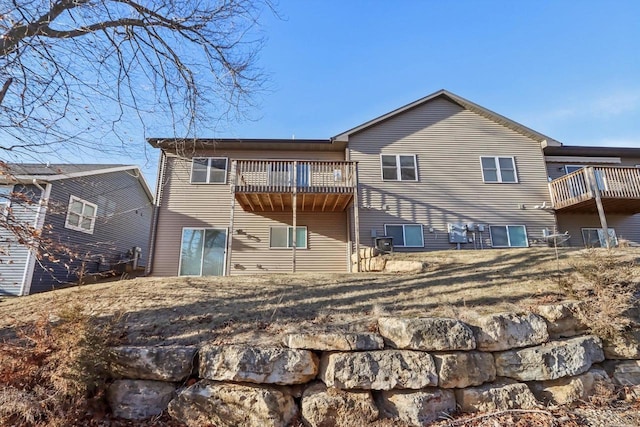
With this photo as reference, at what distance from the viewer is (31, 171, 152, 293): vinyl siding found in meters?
11.0

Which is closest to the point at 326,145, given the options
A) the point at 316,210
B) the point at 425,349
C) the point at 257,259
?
the point at 316,210

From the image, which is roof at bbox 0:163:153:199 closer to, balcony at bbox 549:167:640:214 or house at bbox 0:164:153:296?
house at bbox 0:164:153:296

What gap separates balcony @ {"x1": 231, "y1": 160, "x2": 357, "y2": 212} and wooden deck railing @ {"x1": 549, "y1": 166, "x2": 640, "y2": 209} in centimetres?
805

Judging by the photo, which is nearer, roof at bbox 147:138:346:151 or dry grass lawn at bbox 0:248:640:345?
dry grass lawn at bbox 0:248:640:345

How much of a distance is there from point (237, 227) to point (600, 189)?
12.9 metres

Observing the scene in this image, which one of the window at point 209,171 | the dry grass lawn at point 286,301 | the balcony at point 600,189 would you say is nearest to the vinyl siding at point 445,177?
the balcony at point 600,189

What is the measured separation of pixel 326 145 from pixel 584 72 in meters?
8.95

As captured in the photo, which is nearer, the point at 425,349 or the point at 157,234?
the point at 425,349

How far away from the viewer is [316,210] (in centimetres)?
1219

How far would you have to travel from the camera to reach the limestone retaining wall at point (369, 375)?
3721 millimetres

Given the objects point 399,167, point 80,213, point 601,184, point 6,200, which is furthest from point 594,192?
point 80,213

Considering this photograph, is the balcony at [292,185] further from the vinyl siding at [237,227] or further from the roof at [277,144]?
the roof at [277,144]

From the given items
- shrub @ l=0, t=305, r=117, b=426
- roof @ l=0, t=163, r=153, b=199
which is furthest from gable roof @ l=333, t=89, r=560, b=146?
shrub @ l=0, t=305, r=117, b=426

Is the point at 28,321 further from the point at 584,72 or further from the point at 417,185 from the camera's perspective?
the point at 584,72
